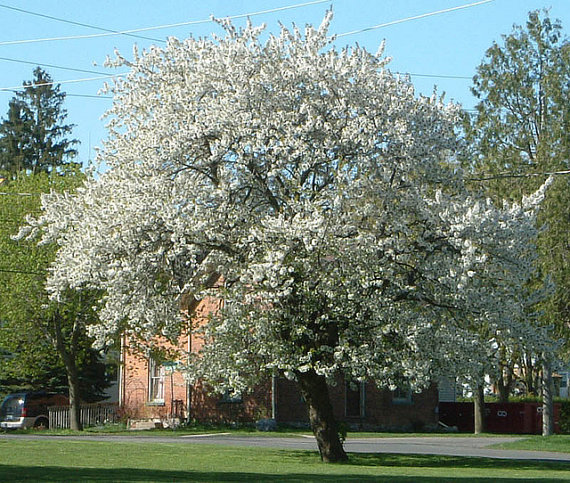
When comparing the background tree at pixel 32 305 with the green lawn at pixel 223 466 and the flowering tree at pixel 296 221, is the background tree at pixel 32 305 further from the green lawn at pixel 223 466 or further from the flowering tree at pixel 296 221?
the flowering tree at pixel 296 221

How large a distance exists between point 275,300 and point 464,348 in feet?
13.8

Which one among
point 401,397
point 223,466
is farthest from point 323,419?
point 401,397

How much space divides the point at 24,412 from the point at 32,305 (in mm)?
5389

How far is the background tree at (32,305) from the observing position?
121ft

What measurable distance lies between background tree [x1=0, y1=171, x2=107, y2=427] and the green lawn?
10.8 m

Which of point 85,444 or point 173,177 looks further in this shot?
point 85,444

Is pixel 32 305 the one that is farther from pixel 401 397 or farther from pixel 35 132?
pixel 35 132

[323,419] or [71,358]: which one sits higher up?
[71,358]

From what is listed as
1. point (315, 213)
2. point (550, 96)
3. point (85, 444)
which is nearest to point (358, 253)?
point (315, 213)

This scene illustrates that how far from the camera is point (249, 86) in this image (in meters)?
20.8

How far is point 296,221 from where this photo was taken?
64.4 ft

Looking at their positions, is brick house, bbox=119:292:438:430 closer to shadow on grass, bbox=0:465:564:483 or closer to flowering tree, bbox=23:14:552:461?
flowering tree, bbox=23:14:552:461

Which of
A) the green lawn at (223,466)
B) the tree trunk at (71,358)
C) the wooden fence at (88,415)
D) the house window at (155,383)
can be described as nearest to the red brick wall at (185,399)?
the house window at (155,383)

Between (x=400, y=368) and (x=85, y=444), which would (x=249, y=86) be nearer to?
(x=400, y=368)
